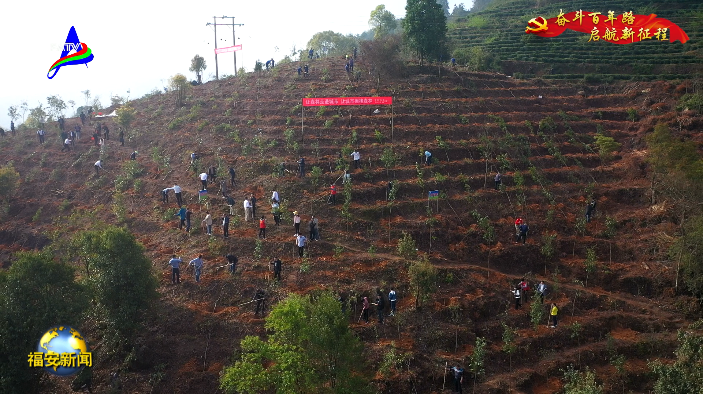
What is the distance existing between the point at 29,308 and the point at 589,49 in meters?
42.8

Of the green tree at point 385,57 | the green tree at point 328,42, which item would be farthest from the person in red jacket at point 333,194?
the green tree at point 328,42

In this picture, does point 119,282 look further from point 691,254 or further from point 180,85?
point 180,85

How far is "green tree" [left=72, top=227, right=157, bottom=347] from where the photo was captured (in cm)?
1575

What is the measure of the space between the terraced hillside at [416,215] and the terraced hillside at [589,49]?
4086 mm

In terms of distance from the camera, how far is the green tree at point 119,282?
1575cm

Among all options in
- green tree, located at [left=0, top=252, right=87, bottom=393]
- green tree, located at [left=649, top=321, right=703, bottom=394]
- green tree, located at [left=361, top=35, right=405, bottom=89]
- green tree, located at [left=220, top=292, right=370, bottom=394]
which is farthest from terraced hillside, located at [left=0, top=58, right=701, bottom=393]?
green tree, located at [left=649, top=321, right=703, bottom=394]

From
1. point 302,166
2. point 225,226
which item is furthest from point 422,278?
point 302,166

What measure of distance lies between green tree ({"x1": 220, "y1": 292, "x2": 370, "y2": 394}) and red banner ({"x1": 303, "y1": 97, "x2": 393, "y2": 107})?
61.7 ft

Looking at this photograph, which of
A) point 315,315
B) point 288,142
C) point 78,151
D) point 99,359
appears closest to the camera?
point 315,315

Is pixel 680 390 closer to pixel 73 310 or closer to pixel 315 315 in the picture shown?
pixel 315 315

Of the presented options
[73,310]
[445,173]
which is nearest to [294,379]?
[73,310]

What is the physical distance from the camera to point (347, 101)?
3022cm

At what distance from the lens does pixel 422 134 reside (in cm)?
2822

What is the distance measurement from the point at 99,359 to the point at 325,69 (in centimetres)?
2606
